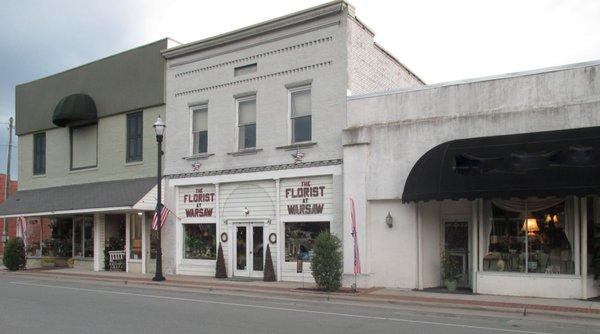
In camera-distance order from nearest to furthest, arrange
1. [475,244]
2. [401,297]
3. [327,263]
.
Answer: [401,297]
[475,244]
[327,263]

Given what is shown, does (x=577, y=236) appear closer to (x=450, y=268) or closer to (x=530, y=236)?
(x=530, y=236)

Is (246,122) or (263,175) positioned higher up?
(246,122)

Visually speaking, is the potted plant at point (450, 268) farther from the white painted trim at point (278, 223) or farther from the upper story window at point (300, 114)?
the upper story window at point (300, 114)

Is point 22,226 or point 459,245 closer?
point 459,245

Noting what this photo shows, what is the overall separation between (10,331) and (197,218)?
12011 millimetres

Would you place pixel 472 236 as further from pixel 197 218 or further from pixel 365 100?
pixel 197 218

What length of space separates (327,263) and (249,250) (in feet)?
16.5

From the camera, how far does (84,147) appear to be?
27.2m

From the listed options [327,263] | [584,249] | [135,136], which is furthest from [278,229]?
[584,249]

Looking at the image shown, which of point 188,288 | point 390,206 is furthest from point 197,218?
point 390,206

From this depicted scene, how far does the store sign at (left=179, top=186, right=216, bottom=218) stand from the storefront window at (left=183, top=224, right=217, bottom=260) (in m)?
0.49

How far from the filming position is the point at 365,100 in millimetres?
18281

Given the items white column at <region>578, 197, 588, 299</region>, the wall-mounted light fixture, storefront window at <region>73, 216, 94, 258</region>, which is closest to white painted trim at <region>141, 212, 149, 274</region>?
storefront window at <region>73, 216, 94, 258</region>

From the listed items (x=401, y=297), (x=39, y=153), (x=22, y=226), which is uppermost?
(x=39, y=153)
